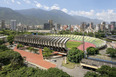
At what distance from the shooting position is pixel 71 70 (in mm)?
23219

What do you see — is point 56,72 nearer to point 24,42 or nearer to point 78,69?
point 78,69

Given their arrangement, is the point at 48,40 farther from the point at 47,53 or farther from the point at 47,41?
the point at 47,53

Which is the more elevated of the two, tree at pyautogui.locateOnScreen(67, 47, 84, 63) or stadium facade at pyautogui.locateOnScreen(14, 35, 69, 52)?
stadium facade at pyautogui.locateOnScreen(14, 35, 69, 52)

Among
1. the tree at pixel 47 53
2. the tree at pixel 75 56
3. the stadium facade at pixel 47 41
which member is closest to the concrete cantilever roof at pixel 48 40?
the stadium facade at pixel 47 41

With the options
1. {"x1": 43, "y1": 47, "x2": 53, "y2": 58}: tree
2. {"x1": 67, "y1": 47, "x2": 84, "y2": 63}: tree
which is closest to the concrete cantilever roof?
{"x1": 43, "y1": 47, "x2": 53, "y2": 58}: tree

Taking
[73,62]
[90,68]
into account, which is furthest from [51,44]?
[90,68]

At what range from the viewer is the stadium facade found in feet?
126

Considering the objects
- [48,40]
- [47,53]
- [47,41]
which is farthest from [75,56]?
[47,41]

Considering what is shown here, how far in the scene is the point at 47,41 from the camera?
4312 cm

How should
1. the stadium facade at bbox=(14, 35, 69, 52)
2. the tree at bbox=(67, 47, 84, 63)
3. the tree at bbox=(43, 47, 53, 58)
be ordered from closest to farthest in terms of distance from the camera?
the tree at bbox=(67, 47, 84, 63) → the tree at bbox=(43, 47, 53, 58) → the stadium facade at bbox=(14, 35, 69, 52)

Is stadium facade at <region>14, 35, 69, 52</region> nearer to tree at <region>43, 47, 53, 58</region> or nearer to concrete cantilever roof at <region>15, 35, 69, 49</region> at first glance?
concrete cantilever roof at <region>15, 35, 69, 49</region>

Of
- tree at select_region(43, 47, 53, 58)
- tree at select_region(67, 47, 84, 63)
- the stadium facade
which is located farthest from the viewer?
the stadium facade

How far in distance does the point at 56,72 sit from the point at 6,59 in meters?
18.2

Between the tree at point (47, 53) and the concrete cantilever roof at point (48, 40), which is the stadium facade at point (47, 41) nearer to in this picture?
the concrete cantilever roof at point (48, 40)
